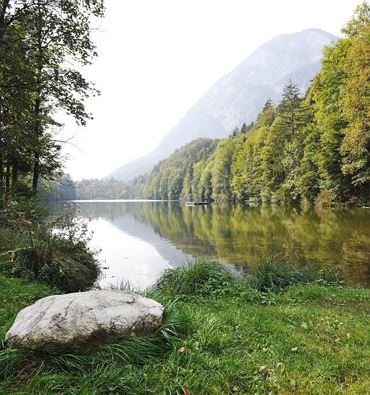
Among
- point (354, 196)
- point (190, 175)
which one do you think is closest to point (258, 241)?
point (354, 196)

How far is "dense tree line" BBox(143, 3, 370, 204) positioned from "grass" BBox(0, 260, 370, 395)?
28.3 meters

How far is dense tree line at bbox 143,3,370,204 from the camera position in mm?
29906

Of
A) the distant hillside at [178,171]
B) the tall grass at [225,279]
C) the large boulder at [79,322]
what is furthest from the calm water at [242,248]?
the distant hillside at [178,171]

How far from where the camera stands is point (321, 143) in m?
38.8

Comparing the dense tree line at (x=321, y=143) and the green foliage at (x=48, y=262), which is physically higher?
the dense tree line at (x=321, y=143)

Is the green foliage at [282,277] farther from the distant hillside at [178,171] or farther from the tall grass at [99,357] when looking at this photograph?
the distant hillside at [178,171]

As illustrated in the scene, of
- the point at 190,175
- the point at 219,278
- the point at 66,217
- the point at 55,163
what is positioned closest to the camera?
the point at 219,278

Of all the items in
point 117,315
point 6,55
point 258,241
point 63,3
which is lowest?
point 258,241

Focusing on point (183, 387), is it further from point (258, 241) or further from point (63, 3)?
point (258, 241)

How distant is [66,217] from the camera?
13086 millimetres

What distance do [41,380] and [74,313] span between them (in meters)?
0.81

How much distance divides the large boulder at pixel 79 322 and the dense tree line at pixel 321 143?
30.4 metres

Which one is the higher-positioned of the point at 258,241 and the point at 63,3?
the point at 63,3

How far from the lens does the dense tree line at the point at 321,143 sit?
29.9 metres
